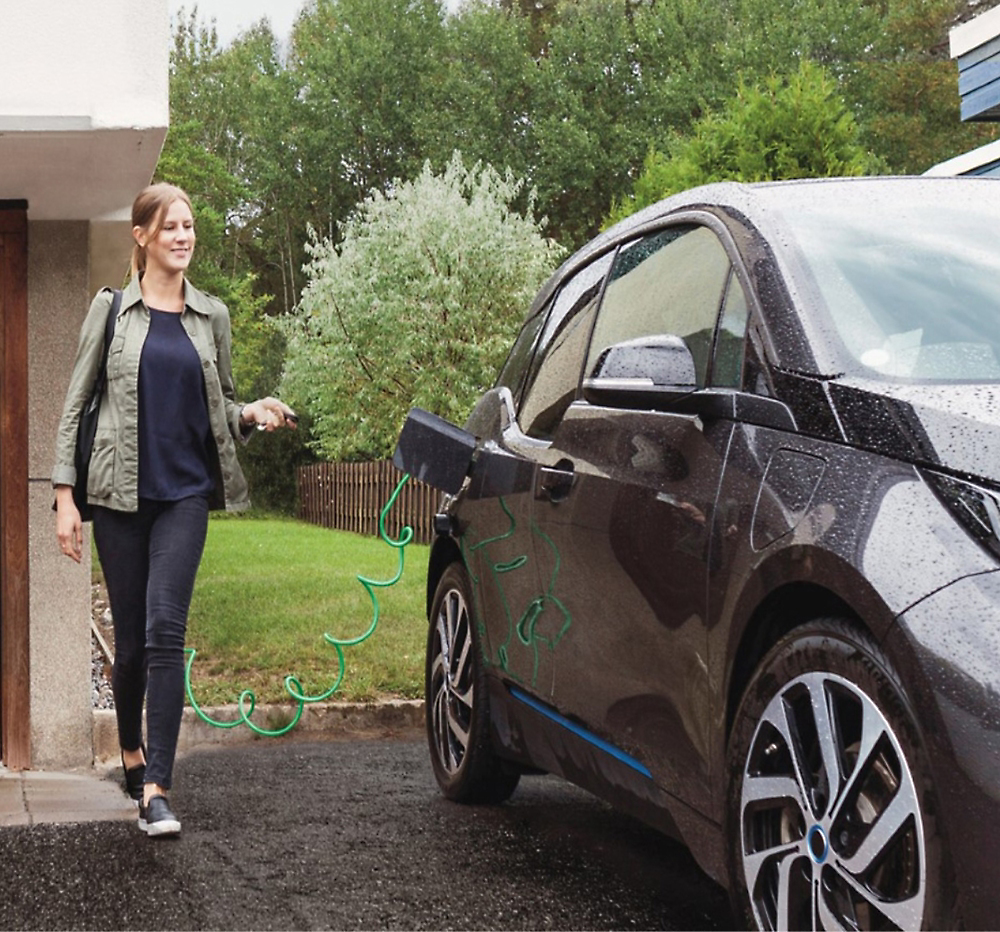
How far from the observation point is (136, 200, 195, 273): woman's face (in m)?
5.47

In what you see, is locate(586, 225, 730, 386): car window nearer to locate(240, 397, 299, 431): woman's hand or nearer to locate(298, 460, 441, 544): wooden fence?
locate(240, 397, 299, 431): woman's hand

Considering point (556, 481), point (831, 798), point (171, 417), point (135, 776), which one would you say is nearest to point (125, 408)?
point (171, 417)

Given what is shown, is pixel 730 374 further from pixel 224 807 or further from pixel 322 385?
pixel 322 385

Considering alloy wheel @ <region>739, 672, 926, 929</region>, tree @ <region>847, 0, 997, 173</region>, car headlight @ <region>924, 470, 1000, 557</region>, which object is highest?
tree @ <region>847, 0, 997, 173</region>

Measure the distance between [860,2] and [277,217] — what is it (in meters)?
19.6

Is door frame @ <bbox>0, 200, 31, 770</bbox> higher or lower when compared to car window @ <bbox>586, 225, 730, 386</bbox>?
lower

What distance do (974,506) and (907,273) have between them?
1007mm

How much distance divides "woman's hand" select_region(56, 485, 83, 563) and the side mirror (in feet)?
7.94

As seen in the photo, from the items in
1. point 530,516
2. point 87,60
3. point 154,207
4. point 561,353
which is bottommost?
point 530,516

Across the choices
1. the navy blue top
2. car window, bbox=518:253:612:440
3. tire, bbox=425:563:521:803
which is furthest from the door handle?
the navy blue top

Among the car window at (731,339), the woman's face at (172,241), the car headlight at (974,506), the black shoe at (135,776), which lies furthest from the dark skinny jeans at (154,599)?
the car headlight at (974,506)

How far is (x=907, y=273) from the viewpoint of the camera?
358cm

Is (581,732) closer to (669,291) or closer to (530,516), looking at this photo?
(530,516)

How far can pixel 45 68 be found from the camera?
20.8ft
